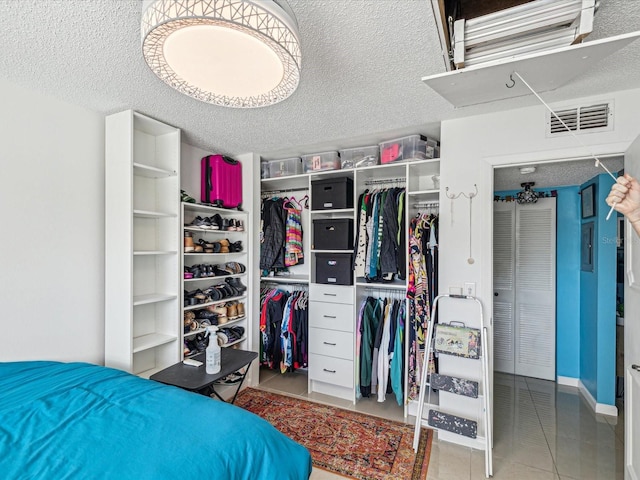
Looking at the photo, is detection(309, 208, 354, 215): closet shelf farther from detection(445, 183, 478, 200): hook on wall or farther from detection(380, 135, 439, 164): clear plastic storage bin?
detection(445, 183, 478, 200): hook on wall

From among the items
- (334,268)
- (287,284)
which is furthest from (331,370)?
(287,284)

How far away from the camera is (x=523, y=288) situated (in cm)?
375

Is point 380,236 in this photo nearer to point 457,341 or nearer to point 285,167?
point 457,341

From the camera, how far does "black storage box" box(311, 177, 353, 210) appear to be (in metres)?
3.03

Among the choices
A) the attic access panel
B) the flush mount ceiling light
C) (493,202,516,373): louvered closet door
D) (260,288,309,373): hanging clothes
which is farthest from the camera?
(493,202,516,373): louvered closet door

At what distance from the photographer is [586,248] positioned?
3293 mm

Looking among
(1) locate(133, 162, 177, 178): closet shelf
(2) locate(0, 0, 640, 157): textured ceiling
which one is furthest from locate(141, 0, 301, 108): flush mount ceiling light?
(1) locate(133, 162, 177, 178): closet shelf

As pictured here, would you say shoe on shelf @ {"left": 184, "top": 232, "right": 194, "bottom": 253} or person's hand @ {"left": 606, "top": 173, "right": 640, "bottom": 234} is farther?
shoe on shelf @ {"left": 184, "top": 232, "right": 194, "bottom": 253}

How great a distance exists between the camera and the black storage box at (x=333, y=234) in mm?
3006

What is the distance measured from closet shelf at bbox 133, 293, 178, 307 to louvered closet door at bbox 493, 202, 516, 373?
11.4 feet

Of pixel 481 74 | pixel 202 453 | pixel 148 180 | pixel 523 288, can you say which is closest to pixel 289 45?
pixel 481 74

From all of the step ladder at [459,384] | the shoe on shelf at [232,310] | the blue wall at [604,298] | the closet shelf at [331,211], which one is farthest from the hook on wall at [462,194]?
the shoe on shelf at [232,310]

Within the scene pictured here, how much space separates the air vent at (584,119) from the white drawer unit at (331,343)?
87.1 inches

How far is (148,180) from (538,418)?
3.82 meters
